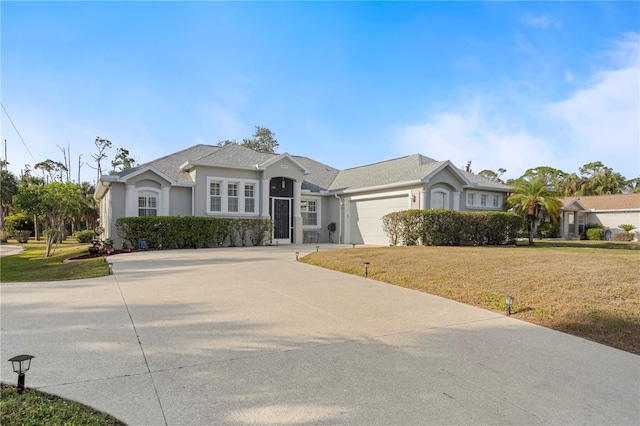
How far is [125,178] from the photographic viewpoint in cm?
1664

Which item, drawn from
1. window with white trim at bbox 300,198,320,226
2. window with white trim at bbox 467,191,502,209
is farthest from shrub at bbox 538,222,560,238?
window with white trim at bbox 300,198,320,226

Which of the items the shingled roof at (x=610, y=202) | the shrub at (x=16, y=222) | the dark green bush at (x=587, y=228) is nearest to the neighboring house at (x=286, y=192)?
the shingled roof at (x=610, y=202)

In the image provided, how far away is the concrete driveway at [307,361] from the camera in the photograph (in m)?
2.83

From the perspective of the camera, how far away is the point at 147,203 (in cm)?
1756

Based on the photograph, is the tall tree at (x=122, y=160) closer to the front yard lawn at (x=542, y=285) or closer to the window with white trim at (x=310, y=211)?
the window with white trim at (x=310, y=211)

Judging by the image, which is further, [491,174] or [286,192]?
[491,174]

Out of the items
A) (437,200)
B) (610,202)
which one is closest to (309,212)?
(437,200)

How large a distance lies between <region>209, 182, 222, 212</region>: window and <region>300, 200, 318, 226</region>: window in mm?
5590

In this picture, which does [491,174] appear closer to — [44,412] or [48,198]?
[48,198]

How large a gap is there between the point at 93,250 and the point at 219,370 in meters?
13.5

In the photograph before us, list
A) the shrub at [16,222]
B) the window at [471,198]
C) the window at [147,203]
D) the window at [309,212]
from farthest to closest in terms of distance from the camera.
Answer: the shrub at [16,222], the window at [309,212], the window at [471,198], the window at [147,203]

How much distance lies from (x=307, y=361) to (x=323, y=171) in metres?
23.3

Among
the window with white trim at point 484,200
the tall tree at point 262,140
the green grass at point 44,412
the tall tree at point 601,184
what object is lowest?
the green grass at point 44,412

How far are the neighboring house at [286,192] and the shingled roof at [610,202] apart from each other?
37.8 feet
